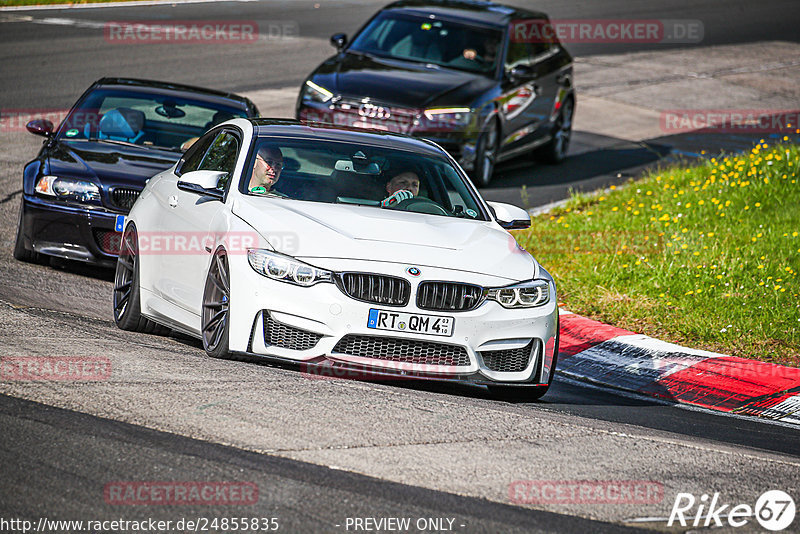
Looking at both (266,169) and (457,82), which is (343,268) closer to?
(266,169)

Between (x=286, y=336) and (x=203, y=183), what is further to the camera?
(x=203, y=183)

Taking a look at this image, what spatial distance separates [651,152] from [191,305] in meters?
12.2

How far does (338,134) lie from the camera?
8.21 meters

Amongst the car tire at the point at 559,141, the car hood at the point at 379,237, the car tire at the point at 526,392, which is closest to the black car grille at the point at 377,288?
the car hood at the point at 379,237

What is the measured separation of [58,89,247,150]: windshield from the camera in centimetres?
1091

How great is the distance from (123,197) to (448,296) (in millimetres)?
4037

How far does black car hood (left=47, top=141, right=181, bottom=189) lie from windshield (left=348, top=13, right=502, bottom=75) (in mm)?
5782

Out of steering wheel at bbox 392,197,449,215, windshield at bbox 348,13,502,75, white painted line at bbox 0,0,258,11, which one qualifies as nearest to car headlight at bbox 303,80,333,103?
windshield at bbox 348,13,502,75

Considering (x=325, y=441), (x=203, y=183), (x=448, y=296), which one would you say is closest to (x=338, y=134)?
(x=203, y=183)

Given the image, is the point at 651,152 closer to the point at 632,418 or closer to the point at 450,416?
the point at 632,418

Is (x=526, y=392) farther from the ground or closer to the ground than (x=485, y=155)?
farther from the ground

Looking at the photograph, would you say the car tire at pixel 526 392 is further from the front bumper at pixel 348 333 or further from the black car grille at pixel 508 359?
the front bumper at pixel 348 333

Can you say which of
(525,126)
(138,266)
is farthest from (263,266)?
(525,126)

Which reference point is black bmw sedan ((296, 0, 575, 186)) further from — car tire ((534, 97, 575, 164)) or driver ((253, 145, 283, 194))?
driver ((253, 145, 283, 194))
